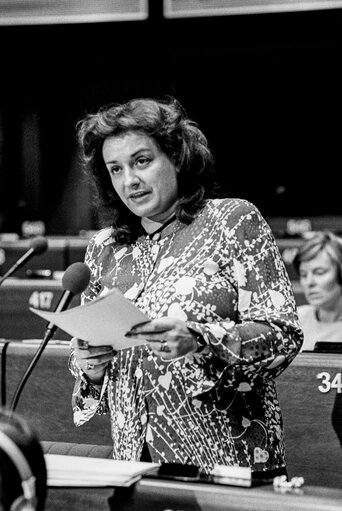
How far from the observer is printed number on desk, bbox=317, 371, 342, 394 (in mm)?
2195

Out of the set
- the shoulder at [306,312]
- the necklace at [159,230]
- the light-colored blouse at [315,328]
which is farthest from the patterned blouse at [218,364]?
the shoulder at [306,312]

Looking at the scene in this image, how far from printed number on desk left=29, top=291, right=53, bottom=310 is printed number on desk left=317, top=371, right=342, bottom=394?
181 cm

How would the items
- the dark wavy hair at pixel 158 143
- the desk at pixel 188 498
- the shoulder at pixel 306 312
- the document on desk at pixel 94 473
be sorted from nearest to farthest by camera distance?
the desk at pixel 188 498, the document on desk at pixel 94 473, the dark wavy hair at pixel 158 143, the shoulder at pixel 306 312

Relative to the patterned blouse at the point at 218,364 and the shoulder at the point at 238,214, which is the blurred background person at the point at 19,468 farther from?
the shoulder at the point at 238,214

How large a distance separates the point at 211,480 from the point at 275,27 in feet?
18.1

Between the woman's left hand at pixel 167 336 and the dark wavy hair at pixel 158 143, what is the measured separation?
1.20 feet

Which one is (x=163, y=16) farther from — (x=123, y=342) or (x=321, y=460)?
(x=123, y=342)

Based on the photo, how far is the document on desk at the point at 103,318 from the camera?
139 centimetres

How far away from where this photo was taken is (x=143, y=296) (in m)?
1.72

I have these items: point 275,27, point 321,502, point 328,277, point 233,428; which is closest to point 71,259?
point 275,27

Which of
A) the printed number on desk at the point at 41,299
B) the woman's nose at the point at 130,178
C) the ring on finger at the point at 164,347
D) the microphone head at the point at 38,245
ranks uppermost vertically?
the woman's nose at the point at 130,178

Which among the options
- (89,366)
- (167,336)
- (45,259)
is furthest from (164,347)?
(45,259)

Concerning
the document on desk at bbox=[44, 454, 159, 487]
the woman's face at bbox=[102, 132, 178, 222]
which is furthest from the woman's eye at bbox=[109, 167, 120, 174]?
the document on desk at bbox=[44, 454, 159, 487]

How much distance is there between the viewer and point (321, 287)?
3.56 meters
